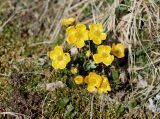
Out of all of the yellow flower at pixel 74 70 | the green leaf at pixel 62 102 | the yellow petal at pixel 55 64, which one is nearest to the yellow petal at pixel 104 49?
the yellow flower at pixel 74 70

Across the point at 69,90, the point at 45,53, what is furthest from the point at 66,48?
the point at 69,90

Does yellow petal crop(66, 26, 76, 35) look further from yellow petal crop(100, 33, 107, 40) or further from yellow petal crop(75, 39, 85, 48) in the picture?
yellow petal crop(100, 33, 107, 40)

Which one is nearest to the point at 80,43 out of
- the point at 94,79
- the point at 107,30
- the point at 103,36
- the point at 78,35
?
the point at 78,35

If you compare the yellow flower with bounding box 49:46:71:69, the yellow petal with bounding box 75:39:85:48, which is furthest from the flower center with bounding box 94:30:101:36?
the yellow flower with bounding box 49:46:71:69

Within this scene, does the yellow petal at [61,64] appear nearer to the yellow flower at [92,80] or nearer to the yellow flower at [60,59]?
the yellow flower at [60,59]

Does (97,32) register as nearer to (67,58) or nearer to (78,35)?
(78,35)

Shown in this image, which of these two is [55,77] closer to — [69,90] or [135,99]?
[69,90]
